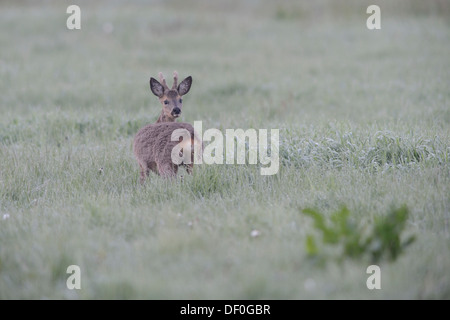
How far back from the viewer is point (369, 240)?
12.6 ft

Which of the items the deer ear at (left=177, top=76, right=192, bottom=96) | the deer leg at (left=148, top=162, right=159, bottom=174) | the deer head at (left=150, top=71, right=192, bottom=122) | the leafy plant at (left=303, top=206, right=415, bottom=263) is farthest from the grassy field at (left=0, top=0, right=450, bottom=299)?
the deer ear at (left=177, top=76, right=192, bottom=96)

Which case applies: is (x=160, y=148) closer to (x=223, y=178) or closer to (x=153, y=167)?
(x=153, y=167)

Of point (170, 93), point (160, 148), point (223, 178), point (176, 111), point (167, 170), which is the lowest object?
point (223, 178)

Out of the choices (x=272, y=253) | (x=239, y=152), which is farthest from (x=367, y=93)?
(x=272, y=253)

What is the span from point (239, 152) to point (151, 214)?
1.88 m

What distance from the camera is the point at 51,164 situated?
21.5 feet

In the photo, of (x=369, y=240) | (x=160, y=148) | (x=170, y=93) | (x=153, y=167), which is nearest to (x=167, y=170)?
(x=160, y=148)

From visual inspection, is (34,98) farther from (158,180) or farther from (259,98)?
(158,180)

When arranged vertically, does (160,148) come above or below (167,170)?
above

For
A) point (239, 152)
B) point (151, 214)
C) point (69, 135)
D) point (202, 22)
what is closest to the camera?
point (151, 214)

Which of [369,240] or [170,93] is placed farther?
[170,93]

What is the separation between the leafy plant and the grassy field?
3.5 inches

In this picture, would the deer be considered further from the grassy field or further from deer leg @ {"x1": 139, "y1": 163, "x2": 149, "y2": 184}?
the grassy field

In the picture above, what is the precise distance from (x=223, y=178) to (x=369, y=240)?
225 cm
